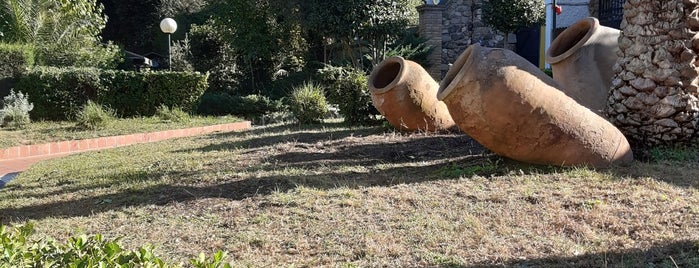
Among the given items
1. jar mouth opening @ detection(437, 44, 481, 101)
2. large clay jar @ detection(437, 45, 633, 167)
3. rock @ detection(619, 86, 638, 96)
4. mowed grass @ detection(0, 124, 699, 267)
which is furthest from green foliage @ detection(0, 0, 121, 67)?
rock @ detection(619, 86, 638, 96)

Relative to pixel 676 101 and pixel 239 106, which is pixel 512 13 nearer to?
pixel 239 106

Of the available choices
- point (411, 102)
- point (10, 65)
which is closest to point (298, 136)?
point (411, 102)

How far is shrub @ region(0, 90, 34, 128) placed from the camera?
35.3 ft

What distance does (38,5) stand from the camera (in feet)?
47.9

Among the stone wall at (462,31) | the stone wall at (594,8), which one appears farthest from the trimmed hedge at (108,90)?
the stone wall at (594,8)

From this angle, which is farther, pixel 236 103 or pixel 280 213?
pixel 236 103

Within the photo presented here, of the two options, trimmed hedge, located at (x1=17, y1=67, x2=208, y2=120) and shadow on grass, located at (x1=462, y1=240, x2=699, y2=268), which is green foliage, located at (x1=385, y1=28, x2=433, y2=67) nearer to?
trimmed hedge, located at (x1=17, y1=67, x2=208, y2=120)

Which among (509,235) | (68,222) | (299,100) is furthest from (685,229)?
(299,100)

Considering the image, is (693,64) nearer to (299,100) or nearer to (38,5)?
(299,100)

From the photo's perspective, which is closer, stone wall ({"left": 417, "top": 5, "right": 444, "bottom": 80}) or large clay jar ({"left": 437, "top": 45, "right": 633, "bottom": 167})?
large clay jar ({"left": 437, "top": 45, "right": 633, "bottom": 167})

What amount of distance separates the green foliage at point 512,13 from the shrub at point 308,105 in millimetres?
5844

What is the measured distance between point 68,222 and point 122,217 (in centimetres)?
35

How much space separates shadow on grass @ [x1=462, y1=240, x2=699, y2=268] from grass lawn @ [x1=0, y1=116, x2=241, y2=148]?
840 centimetres

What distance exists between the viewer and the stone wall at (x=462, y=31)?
17.5 metres
